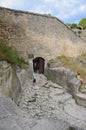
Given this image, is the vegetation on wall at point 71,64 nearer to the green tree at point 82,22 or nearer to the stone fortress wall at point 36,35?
the stone fortress wall at point 36,35

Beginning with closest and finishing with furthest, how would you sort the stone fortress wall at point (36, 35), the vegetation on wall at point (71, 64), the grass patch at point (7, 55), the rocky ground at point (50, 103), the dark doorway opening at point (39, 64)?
the grass patch at point (7, 55) < the rocky ground at point (50, 103) < the stone fortress wall at point (36, 35) < the vegetation on wall at point (71, 64) < the dark doorway opening at point (39, 64)

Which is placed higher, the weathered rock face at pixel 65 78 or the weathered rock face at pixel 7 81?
the weathered rock face at pixel 7 81

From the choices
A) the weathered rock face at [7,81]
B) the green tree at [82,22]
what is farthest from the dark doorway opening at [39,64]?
the green tree at [82,22]

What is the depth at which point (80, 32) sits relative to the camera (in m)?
19.9

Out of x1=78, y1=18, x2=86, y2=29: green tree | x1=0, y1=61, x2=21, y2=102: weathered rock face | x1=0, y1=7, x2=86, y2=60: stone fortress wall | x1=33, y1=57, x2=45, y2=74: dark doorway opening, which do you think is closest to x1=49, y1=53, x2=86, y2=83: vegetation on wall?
x1=0, y1=7, x2=86, y2=60: stone fortress wall

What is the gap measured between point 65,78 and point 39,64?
2.88 m

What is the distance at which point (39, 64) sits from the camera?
616 inches

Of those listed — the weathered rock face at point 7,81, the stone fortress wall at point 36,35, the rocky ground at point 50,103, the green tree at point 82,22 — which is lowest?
the rocky ground at point 50,103

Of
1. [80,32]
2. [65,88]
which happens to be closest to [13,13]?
[65,88]

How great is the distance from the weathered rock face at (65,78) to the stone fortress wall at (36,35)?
1681mm

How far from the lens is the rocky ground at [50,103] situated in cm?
941

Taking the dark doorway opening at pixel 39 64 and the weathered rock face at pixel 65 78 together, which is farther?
the dark doorway opening at pixel 39 64

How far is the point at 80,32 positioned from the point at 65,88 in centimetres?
839

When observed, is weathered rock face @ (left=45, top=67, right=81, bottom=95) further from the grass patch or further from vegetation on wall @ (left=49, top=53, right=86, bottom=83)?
the grass patch
